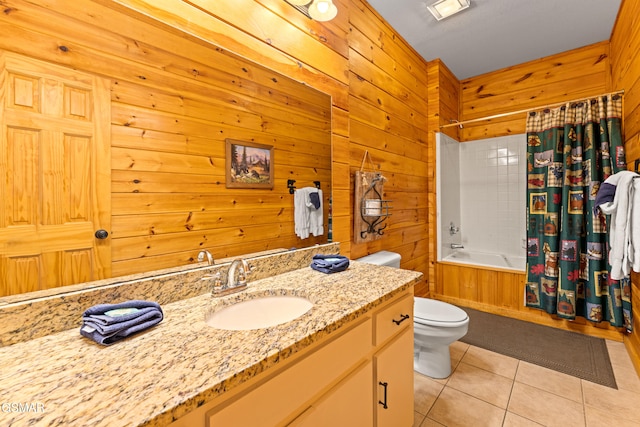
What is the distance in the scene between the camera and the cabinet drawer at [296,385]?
0.62 m

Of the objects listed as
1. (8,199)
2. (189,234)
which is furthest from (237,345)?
(8,199)

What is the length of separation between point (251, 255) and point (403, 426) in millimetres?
1059

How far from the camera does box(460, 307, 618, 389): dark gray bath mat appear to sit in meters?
1.91

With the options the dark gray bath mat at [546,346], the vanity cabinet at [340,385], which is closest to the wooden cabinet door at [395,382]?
the vanity cabinet at [340,385]

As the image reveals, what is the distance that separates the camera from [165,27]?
107cm

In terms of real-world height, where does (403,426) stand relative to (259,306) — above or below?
below

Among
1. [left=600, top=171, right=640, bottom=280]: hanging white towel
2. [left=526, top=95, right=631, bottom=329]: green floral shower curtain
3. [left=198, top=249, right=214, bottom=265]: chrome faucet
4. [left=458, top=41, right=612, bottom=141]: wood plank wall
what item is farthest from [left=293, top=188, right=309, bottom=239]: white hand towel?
[left=458, top=41, right=612, bottom=141]: wood plank wall

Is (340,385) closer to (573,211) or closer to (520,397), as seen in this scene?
(520,397)

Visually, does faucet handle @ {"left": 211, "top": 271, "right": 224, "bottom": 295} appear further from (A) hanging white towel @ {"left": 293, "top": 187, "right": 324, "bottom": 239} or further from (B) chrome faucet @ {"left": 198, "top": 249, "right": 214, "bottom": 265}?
(A) hanging white towel @ {"left": 293, "top": 187, "right": 324, "bottom": 239}

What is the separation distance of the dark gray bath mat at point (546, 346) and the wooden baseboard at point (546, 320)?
0.19 feet

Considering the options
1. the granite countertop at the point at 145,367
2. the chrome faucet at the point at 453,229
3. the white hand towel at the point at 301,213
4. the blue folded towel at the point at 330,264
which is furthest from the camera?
the chrome faucet at the point at 453,229

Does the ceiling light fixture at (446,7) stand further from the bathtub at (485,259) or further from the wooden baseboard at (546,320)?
the wooden baseboard at (546,320)

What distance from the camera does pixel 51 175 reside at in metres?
0.82

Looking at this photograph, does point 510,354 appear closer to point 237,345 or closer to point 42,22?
point 237,345
